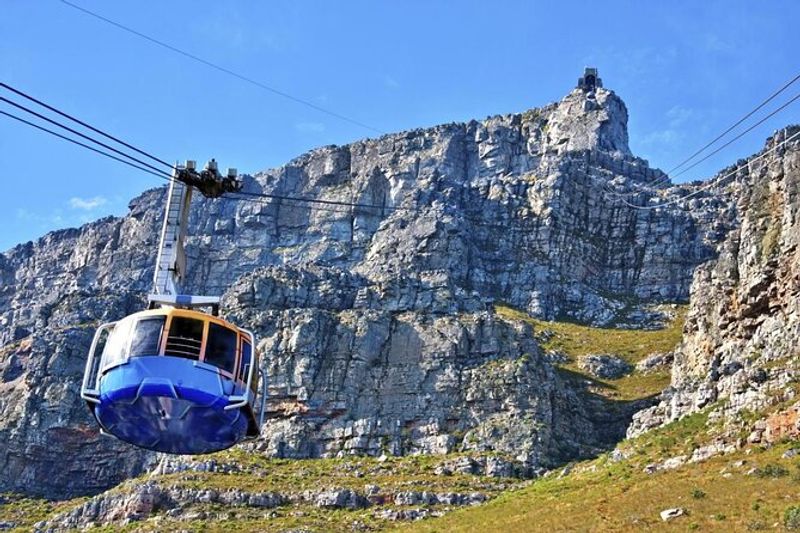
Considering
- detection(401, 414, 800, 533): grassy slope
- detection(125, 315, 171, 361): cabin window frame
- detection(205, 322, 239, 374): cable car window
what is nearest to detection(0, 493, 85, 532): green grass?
detection(401, 414, 800, 533): grassy slope

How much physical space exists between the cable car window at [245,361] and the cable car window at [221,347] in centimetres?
42

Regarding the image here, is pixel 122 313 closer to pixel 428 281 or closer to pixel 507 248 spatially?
pixel 428 281

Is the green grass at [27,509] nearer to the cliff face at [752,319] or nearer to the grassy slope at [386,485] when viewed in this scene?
the grassy slope at [386,485]

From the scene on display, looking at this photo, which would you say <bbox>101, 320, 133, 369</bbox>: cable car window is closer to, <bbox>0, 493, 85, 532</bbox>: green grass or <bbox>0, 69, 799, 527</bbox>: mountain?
<bbox>0, 69, 799, 527</bbox>: mountain

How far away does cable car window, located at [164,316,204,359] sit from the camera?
107 feet

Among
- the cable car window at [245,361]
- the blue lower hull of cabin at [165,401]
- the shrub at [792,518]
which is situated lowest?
the shrub at [792,518]

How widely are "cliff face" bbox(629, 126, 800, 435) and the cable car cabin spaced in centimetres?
5916

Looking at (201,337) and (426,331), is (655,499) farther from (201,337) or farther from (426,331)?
(426,331)

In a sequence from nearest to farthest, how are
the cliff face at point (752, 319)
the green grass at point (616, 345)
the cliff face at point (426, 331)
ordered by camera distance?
1. the cliff face at point (752, 319)
2. the cliff face at point (426, 331)
3. the green grass at point (616, 345)

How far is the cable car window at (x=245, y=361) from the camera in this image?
33.8 meters

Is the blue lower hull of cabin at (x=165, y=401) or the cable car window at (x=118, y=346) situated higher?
the cable car window at (x=118, y=346)

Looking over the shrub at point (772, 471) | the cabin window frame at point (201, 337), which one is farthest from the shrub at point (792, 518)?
the cabin window frame at point (201, 337)

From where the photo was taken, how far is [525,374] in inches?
5261

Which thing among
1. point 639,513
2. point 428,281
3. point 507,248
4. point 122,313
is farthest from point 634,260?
point 639,513
